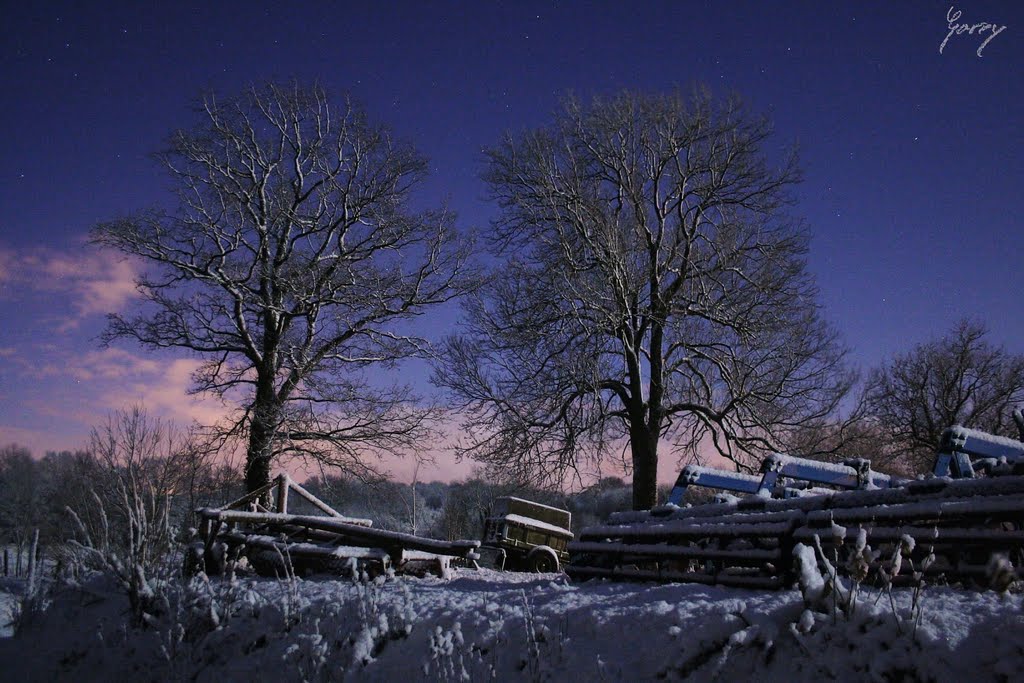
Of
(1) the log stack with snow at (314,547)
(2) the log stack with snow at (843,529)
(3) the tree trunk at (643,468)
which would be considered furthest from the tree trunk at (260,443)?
(2) the log stack with snow at (843,529)

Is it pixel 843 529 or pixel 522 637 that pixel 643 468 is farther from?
pixel 843 529

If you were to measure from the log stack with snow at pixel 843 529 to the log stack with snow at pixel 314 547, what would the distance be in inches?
85.3

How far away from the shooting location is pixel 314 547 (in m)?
9.36

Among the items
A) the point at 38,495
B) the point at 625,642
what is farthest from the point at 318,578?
the point at 38,495

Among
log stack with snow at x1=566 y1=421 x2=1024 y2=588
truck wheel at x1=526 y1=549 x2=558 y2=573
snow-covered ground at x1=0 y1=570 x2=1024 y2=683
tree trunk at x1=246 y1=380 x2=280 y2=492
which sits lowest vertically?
truck wheel at x1=526 y1=549 x2=558 y2=573

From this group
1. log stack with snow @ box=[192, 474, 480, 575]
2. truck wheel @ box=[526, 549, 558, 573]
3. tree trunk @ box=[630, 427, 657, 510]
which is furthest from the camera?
truck wheel @ box=[526, 549, 558, 573]

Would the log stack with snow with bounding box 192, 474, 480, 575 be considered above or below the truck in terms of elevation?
above

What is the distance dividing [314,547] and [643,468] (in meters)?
8.59

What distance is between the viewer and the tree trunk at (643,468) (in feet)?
50.2

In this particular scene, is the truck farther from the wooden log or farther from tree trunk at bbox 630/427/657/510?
the wooden log

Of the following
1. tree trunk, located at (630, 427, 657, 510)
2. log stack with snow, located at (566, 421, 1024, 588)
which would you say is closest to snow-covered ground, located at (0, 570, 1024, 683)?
log stack with snow, located at (566, 421, 1024, 588)

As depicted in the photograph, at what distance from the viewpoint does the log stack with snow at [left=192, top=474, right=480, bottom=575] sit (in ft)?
30.2

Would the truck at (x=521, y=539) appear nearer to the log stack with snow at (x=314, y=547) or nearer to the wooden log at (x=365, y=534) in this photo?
the log stack with snow at (x=314, y=547)

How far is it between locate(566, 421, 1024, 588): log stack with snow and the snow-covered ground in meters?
0.41
